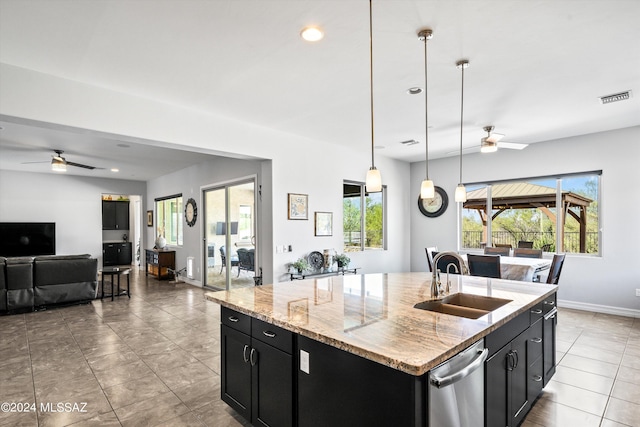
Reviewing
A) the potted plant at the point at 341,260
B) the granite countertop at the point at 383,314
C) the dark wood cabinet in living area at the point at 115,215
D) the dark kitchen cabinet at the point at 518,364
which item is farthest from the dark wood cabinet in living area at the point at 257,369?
the dark wood cabinet in living area at the point at 115,215

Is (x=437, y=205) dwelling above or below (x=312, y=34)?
below

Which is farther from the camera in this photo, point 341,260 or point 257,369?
point 341,260

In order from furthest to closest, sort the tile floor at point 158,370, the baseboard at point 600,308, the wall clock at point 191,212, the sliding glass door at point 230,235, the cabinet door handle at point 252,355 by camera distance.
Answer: the wall clock at point 191,212
the sliding glass door at point 230,235
the baseboard at point 600,308
the tile floor at point 158,370
the cabinet door handle at point 252,355

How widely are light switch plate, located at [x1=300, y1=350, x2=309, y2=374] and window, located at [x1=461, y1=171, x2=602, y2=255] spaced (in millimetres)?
5682

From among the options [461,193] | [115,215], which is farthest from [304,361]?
[115,215]

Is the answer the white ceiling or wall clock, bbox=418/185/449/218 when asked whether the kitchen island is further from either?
wall clock, bbox=418/185/449/218

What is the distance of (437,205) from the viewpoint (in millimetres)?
7289

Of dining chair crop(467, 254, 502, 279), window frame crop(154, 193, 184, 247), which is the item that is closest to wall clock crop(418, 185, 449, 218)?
dining chair crop(467, 254, 502, 279)

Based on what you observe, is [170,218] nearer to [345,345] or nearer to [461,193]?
[461,193]

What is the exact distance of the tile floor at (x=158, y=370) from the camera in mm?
2502

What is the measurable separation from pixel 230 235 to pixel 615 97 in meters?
5.94

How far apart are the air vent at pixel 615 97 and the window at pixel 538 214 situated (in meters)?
1.84

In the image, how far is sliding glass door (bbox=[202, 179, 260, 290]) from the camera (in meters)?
6.07

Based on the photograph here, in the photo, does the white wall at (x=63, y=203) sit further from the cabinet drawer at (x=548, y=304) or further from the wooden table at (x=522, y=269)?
the cabinet drawer at (x=548, y=304)
